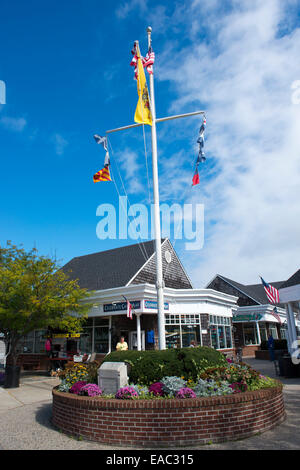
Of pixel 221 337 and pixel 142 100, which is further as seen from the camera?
pixel 221 337

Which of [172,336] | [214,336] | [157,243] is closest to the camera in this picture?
[157,243]

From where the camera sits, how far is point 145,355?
8391mm

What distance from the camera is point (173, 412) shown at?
6.16 metres

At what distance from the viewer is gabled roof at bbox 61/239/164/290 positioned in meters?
22.5

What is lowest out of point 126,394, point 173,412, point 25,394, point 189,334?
point 25,394

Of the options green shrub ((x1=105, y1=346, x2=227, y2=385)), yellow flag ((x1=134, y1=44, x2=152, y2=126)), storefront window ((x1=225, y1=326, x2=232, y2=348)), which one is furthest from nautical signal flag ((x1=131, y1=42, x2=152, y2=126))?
storefront window ((x1=225, y1=326, x2=232, y2=348))

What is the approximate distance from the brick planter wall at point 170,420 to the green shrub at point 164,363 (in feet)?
4.83

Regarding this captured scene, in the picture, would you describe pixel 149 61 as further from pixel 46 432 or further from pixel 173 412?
pixel 46 432

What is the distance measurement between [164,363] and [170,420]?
1956mm

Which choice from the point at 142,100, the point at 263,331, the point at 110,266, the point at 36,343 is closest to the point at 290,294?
the point at 142,100

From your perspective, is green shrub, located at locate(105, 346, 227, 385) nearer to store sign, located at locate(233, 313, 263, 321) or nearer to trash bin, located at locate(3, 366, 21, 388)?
trash bin, located at locate(3, 366, 21, 388)

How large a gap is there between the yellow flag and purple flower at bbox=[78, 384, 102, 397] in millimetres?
8587
